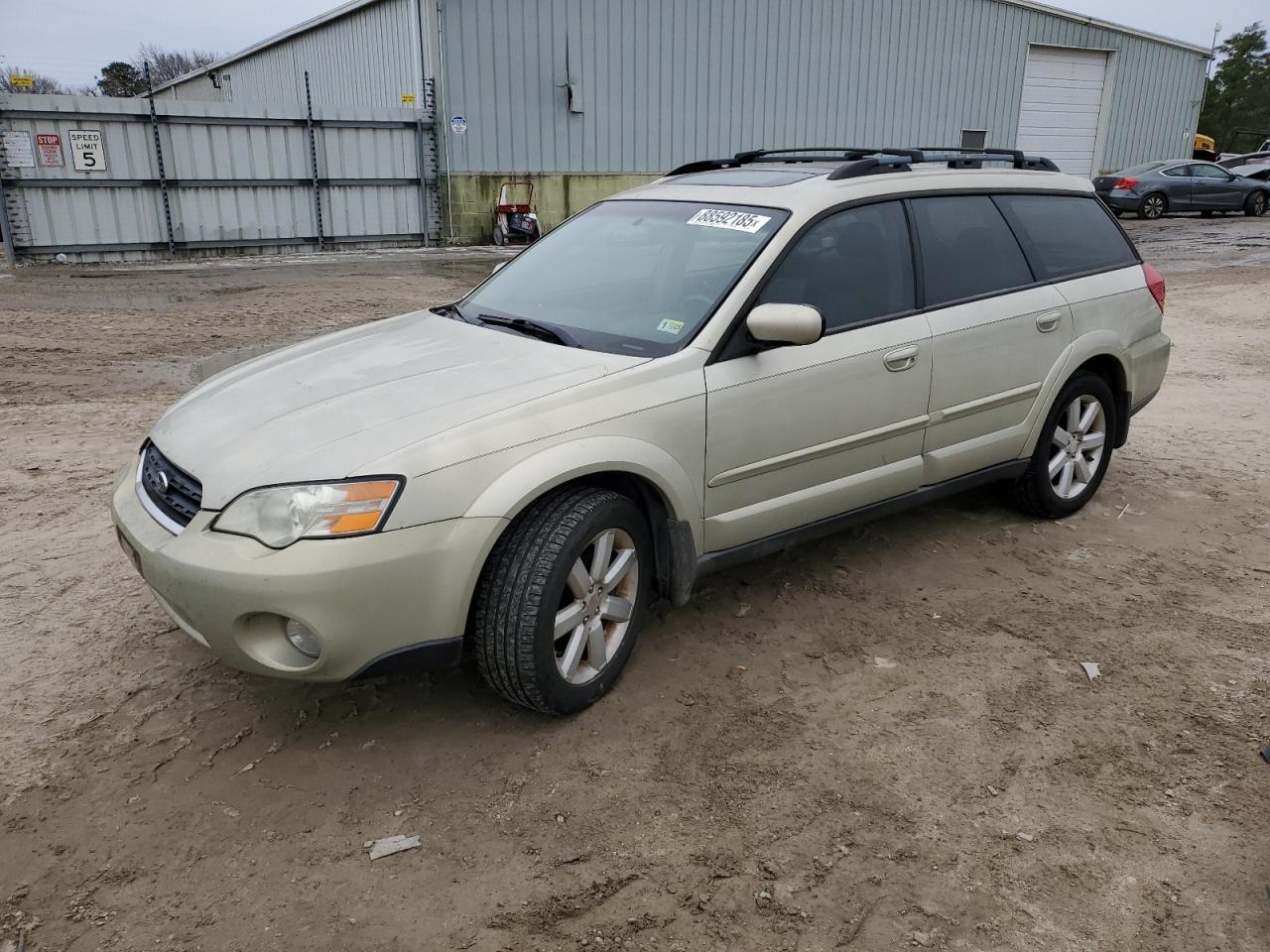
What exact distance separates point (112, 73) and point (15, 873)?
6234 centimetres

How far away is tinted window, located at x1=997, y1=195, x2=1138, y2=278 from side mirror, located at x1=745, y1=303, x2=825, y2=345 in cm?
179

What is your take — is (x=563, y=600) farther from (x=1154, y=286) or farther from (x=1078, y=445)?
(x=1154, y=286)

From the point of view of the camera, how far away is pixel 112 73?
53.8 metres

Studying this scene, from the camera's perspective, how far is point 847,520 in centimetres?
398

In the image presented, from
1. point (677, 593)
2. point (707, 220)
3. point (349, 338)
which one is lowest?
point (677, 593)

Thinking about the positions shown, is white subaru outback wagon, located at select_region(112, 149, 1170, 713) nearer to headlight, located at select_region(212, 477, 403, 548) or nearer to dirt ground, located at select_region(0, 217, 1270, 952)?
headlight, located at select_region(212, 477, 403, 548)

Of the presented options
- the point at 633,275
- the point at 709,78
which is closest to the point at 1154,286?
the point at 633,275

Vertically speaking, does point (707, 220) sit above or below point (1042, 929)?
above

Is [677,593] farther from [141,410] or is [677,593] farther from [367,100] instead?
[367,100]

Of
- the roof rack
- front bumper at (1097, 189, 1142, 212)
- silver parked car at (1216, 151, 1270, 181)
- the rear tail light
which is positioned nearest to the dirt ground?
the rear tail light

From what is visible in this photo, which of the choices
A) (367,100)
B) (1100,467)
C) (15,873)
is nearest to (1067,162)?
(367,100)

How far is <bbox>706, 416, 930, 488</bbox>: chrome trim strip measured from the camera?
11.4ft

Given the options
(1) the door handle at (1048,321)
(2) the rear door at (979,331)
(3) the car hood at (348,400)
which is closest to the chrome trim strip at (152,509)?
(3) the car hood at (348,400)

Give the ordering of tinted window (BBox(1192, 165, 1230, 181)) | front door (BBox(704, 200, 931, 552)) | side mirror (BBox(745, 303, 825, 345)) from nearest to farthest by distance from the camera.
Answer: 1. side mirror (BBox(745, 303, 825, 345))
2. front door (BBox(704, 200, 931, 552))
3. tinted window (BBox(1192, 165, 1230, 181))
